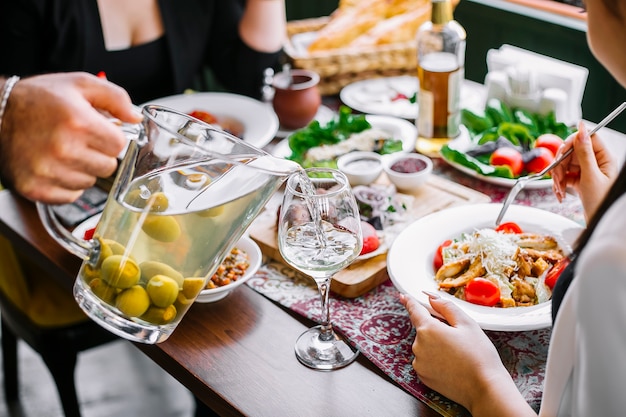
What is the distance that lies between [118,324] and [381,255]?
479mm

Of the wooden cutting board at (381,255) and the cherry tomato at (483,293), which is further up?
the cherry tomato at (483,293)

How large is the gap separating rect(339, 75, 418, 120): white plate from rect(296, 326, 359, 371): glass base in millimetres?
878

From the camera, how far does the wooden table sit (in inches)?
36.4

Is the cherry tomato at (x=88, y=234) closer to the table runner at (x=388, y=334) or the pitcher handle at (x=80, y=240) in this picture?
the pitcher handle at (x=80, y=240)

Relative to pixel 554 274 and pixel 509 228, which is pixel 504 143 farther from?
pixel 554 274

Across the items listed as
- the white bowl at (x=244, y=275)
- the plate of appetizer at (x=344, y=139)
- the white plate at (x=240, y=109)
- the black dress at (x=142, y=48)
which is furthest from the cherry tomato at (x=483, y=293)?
the black dress at (x=142, y=48)

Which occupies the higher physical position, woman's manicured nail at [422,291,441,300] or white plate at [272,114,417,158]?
woman's manicured nail at [422,291,441,300]

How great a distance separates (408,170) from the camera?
1443 mm

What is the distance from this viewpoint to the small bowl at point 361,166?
4.67ft

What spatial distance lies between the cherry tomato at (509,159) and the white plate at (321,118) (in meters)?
0.43

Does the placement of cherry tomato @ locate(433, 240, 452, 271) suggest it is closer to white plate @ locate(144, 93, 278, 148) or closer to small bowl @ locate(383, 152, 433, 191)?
small bowl @ locate(383, 152, 433, 191)

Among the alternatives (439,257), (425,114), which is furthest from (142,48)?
(439,257)

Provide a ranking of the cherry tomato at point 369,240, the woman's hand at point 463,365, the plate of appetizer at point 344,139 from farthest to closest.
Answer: the plate of appetizer at point 344,139 < the cherry tomato at point 369,240 < the woman's hand at point 463,365

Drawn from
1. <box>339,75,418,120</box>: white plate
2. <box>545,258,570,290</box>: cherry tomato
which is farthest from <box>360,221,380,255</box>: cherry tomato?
<box>339,75,418,120</box>: white plate
